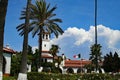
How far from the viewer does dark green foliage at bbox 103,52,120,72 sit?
95.6 m

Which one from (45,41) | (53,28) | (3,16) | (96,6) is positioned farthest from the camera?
(45,41)

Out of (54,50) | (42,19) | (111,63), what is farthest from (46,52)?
(42,19)

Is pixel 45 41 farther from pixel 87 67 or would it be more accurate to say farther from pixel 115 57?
pixel 115 57

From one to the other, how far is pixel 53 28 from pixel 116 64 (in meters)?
44.3

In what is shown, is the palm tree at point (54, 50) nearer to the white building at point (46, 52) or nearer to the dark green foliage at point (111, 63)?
the white building at point (46, 52)

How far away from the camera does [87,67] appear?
402ft

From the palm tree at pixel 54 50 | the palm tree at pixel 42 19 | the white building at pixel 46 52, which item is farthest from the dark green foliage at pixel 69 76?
the palm tree at pixel 54 50

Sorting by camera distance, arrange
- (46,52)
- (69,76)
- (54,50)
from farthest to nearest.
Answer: (46,52) < (54,50) < (69,76)

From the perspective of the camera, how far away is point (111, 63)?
95688 millimetres

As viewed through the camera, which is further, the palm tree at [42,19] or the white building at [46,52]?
the white building at [46,52]

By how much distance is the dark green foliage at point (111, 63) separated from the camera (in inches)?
3765

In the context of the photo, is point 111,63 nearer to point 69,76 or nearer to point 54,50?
point 54,50

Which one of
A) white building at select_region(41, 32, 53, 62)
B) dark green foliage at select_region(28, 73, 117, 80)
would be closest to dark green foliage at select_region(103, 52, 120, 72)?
white building at select_region(41, 32, 53, 62)

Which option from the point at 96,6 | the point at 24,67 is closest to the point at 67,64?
the point at 96,6
